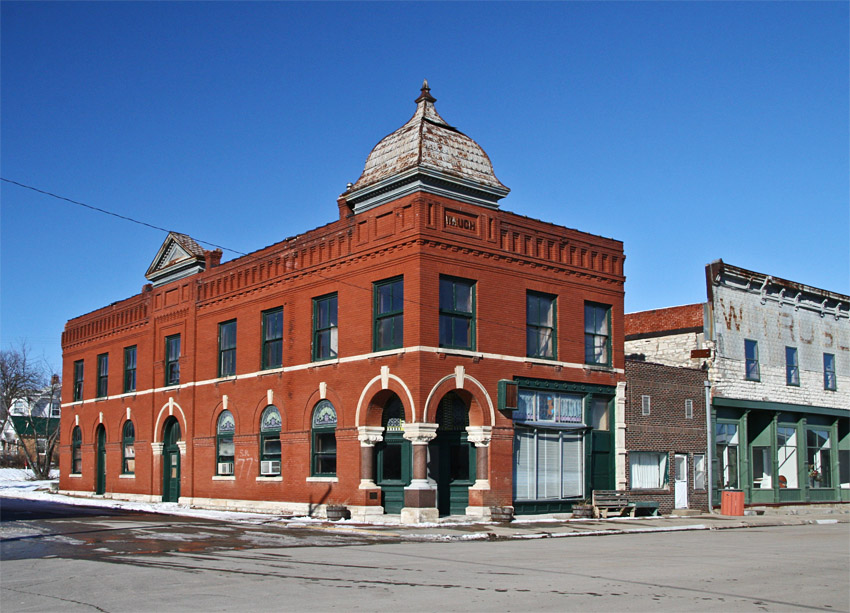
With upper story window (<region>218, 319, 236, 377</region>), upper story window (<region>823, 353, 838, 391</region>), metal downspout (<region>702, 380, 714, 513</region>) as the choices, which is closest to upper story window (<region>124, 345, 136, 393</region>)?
upper story window (<region>218, 319, 236, 377</region>)

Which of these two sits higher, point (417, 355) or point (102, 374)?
point (102, 374)

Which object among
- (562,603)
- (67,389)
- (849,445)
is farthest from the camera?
Answer: (67,389)

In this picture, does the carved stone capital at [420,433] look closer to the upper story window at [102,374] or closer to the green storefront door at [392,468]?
the green storefront door at [392,468]

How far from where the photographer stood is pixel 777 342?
123 ft

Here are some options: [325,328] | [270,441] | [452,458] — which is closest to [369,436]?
[452,458]

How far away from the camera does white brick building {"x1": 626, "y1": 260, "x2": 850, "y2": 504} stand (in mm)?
34750

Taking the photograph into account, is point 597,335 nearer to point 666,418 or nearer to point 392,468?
point 666,418

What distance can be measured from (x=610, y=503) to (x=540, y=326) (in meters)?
6.11

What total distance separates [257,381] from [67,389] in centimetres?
2084

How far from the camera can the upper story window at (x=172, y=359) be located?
37.7 m

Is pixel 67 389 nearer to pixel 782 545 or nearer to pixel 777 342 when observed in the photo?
pixel 777 342

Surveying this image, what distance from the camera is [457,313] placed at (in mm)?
26328

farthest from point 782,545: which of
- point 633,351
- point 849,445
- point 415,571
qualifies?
point 849,445

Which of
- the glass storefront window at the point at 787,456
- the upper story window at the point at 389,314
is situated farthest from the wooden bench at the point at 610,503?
the glass storefront window at the point at 787,456
